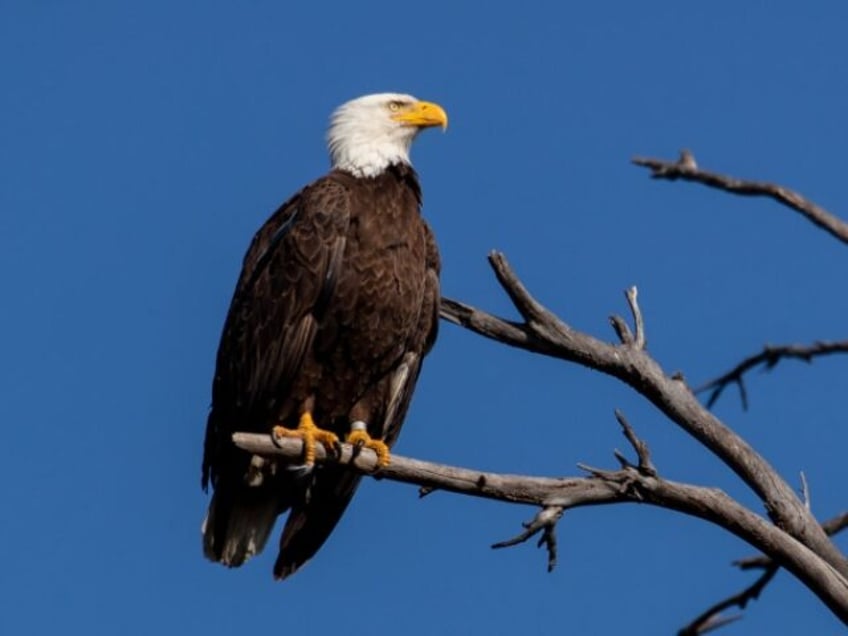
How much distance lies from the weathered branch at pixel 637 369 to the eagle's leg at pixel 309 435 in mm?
741

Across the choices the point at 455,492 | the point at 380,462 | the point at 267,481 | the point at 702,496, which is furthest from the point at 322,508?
the point at 702,496

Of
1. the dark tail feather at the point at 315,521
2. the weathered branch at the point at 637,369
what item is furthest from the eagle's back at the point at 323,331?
the weathered branch at the point at 637,369

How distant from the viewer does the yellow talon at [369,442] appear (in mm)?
5414

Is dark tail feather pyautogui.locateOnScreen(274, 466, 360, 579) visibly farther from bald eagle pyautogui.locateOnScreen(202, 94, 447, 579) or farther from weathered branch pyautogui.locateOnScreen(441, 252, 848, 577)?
weathered branch pyautogui.locateOnScreen(441, 252, 848, 577)

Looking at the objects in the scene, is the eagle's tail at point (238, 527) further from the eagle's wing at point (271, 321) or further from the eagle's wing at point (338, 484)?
the eagle's wing at point (338, 484)

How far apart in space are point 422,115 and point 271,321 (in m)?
1.49

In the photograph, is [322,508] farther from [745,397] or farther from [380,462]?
[745,397]

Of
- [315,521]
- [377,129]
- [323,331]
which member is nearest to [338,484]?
Answer: [315,521]

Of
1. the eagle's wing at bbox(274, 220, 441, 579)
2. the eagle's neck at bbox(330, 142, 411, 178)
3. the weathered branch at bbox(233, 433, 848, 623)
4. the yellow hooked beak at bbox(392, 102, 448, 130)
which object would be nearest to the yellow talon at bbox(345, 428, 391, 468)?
the eagle's wing at bbox(274, 220, 441, 579)

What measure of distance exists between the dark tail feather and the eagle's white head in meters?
1.35

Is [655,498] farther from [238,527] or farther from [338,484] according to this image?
[238,527]

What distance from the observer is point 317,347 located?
5.96m

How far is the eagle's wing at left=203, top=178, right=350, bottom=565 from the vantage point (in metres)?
5.87

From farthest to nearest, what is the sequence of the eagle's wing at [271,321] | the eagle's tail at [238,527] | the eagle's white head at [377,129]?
1. the eagle's white head at [377,129]
2. the eagle's tail at [238,527]
3. the eagle's wing at [271,321]
